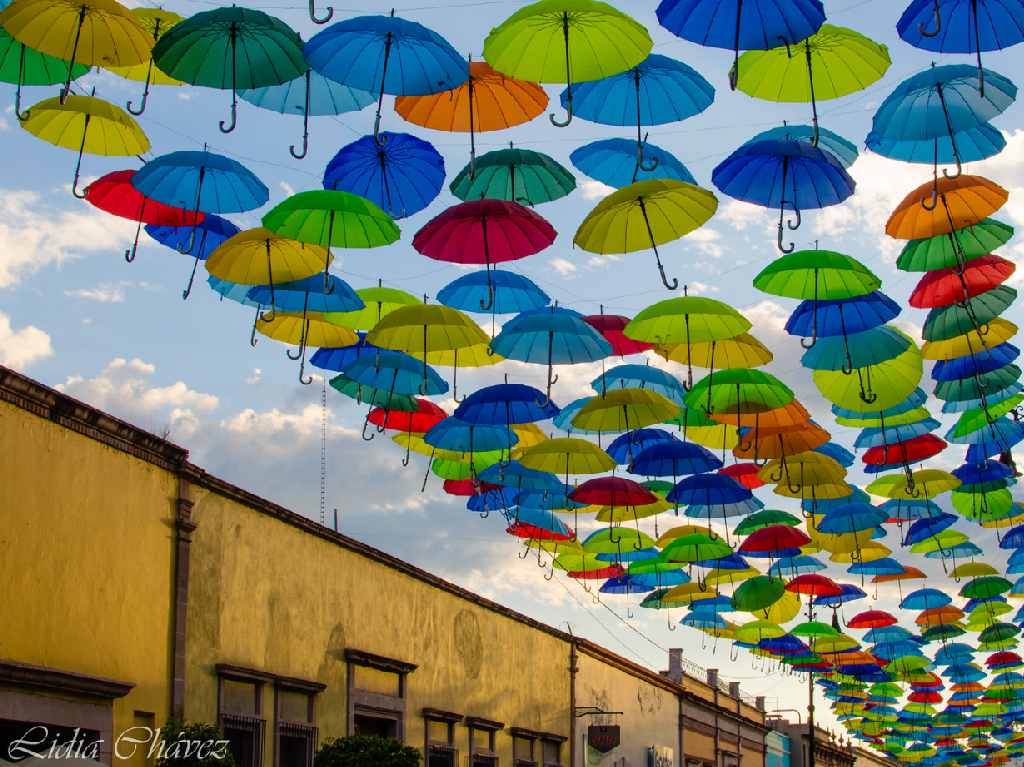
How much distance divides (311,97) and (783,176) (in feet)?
13.8

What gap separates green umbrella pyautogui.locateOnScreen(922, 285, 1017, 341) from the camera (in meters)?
13.7

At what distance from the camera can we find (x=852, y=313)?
13.5 m

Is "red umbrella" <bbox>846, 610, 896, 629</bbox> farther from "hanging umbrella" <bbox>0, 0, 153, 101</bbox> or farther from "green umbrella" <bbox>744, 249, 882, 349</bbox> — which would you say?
"hanging umbrella" <bbox>0, 0, 153, 101</bbox>

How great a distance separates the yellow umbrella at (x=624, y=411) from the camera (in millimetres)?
15148

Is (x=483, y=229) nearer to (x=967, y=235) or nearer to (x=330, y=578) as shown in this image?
(x=967, y=235)

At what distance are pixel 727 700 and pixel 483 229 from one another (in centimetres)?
3683

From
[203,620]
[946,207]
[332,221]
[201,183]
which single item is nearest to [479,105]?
[332,221]

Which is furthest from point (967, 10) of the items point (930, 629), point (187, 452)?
point (930, 629)

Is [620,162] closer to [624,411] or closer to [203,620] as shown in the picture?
[624,411]

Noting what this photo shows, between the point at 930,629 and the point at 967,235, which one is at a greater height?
the point at 967,235

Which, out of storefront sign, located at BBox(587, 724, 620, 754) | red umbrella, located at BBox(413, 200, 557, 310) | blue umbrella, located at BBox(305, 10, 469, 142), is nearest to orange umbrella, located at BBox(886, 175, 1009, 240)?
red umbrella, located at BBox(413, 200, 557, 310)

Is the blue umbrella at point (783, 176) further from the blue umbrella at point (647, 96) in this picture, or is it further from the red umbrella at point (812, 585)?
the red umbrella at point (812, 585)

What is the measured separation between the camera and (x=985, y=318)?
45.2 ft

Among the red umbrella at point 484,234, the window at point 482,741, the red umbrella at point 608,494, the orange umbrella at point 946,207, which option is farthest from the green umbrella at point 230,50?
the window at point 482,741
